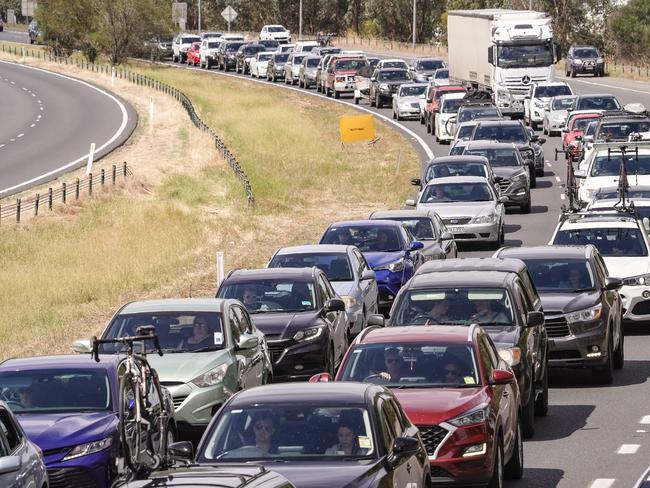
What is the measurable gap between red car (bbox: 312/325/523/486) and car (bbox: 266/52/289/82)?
81.2m

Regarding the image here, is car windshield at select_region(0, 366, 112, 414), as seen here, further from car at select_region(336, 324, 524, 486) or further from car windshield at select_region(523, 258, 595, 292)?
car windshield at select_region(523, 258, 595, 292)

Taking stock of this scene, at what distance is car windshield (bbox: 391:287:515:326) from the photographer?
58.7 ft

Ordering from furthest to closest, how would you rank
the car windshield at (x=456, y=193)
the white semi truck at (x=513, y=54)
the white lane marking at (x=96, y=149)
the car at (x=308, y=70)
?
the car at (x=308, y=70)
the white semi truck at (x=513, y=54)
the white lane marking at (x=96, y=149)
the car windshield at (x=456, y=193)

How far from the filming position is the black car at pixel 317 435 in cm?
1126

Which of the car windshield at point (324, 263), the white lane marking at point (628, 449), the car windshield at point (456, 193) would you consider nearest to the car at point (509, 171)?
the car windshield at point (456, 193)

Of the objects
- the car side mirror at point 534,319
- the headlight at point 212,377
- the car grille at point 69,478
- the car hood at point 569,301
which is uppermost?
the car side mirror at point 534,319

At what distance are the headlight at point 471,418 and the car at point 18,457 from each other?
3510mm

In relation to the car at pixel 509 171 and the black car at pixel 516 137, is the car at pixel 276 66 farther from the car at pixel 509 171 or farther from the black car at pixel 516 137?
the car at pixel 509 171

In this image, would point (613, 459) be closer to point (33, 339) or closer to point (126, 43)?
point (33, 339)

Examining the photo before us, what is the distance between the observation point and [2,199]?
47.4 meters

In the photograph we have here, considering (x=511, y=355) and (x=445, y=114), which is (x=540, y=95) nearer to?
(x=445, y=114)

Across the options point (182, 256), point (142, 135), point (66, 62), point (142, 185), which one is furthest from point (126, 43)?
point (182, 256)

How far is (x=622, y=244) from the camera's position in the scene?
2631cm

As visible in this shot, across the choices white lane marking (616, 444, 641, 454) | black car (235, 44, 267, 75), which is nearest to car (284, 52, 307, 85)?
black car (235, 44, 267, 75)
